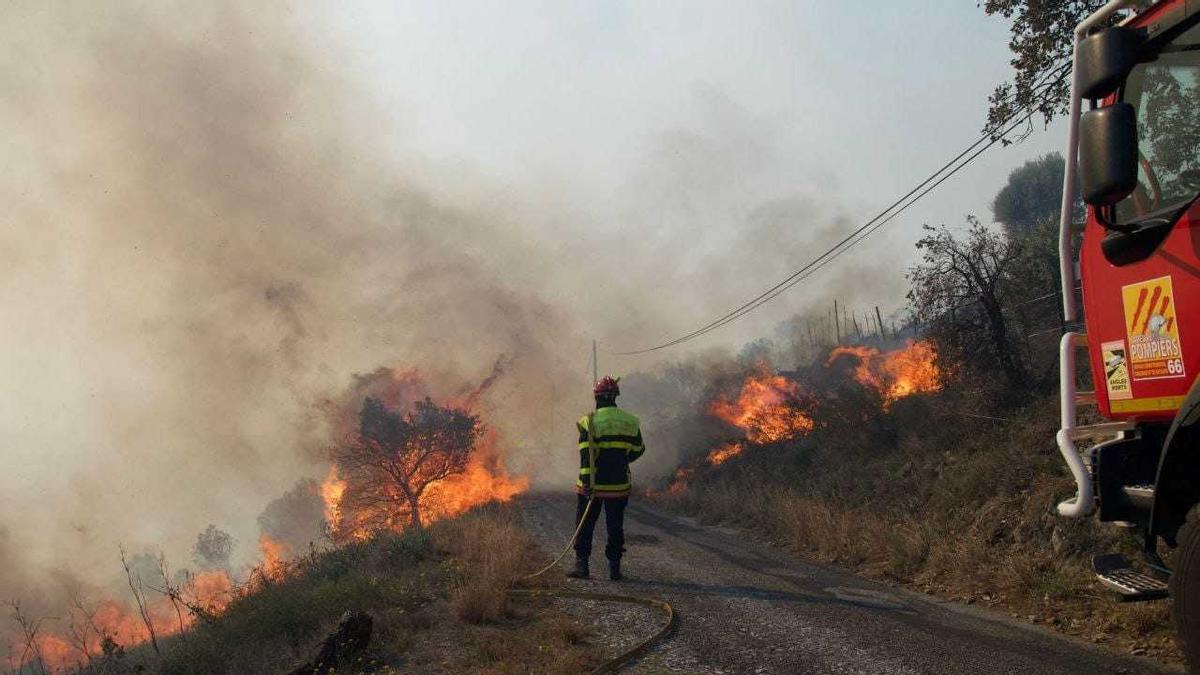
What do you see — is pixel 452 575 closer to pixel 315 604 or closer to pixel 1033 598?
pixel 315 604

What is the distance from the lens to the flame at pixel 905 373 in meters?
15.4

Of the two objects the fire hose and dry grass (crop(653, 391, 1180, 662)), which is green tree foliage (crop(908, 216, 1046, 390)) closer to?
dry grass (crop(653, 391, 1180, 662))

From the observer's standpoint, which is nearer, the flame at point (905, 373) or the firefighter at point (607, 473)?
the firefighter at point (607, 473)

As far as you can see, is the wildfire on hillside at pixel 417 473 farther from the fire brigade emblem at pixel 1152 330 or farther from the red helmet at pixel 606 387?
the fire brigade emblem at pixel 1152 330

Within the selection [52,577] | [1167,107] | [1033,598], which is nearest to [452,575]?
[1033,598]

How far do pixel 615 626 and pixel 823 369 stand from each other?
24.2 metres

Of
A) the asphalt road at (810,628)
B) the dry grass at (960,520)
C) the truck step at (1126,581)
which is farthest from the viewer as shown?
the dry grass at (960,520)

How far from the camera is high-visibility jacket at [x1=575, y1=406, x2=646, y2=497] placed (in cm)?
784

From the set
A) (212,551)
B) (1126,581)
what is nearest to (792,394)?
(1126,581)

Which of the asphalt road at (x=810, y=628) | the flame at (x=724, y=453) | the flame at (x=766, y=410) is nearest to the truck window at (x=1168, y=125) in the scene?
the asphalt road at (x=810, y=628)

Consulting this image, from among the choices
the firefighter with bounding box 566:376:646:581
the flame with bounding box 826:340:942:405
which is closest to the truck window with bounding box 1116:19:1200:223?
the firefighter with bounding box 566:376:646:581

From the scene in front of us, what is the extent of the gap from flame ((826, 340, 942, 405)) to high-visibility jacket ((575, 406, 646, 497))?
884 centimetres

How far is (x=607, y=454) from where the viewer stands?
7.88 meters

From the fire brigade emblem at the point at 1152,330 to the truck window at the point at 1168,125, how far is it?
0.39 meters
